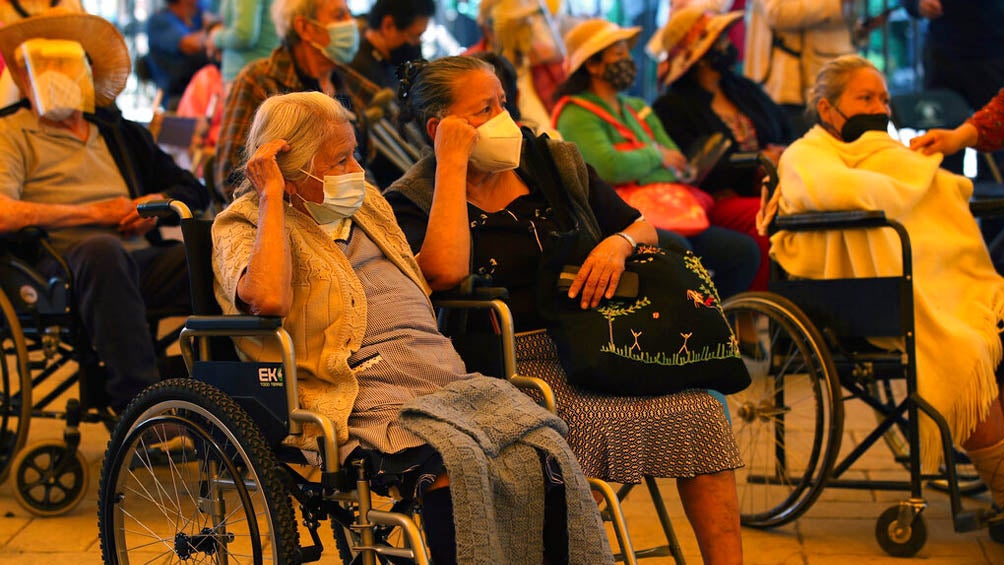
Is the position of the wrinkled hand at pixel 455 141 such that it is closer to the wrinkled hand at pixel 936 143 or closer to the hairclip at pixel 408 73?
the hairclip at pixel 408 73

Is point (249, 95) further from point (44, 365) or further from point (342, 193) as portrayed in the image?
point (342, 193)

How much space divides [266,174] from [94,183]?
1.67 metres

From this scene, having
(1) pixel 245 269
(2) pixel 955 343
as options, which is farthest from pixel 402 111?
(2) pixel 955 343

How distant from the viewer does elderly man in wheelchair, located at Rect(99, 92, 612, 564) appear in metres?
2.21

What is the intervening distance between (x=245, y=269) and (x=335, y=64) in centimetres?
238

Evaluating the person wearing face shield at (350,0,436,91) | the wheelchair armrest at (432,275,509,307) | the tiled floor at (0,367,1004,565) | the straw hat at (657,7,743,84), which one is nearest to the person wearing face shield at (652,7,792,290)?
the straw hat at (657,7,743,84)

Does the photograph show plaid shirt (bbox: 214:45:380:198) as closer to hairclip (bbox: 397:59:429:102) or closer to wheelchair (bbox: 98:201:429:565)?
hairclip (bbox: 397:59:429:102)

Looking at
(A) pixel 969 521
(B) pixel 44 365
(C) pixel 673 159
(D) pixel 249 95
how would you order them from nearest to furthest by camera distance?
(A) pixel 969 521 < (B) pixel 44 365 < (D) pixel 249 95 < (C) pixel 673 159

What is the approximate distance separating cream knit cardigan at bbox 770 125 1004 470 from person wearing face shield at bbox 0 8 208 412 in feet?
5.64

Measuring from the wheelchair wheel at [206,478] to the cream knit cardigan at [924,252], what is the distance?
5.32ft

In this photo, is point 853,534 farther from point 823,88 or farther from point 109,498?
point 109,498

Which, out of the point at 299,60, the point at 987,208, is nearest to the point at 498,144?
the point at 987,208

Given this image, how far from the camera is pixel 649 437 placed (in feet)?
8.71

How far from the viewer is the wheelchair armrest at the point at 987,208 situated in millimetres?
3447
